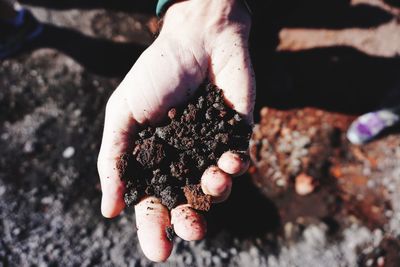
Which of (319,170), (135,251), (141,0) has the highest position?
(141,0)

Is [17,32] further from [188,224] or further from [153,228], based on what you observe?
[188,224]

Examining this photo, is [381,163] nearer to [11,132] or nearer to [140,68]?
[140,68]

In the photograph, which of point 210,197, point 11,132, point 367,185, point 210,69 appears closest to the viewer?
point 210,197

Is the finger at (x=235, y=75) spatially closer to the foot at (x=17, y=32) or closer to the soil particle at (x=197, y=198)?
the soil particle at (x=197, y=198)

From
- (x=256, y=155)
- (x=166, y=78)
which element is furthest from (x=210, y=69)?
(x=256, y=155)

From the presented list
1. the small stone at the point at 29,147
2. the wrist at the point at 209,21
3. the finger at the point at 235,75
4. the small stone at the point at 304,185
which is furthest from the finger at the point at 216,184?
the small stone at the point at 29,147

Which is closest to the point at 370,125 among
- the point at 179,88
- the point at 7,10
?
the point at 179,88
